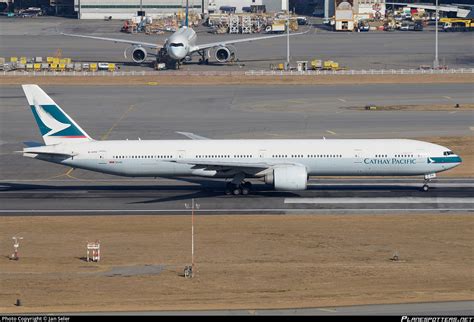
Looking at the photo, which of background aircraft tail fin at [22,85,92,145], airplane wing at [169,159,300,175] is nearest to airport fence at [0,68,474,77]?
background aircraft tail fin at [22,85,92,145]

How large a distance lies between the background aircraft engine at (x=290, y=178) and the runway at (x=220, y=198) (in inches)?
45.4

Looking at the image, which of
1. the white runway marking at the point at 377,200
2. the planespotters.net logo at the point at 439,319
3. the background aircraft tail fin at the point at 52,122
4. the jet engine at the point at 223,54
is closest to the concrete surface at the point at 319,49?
the jet engine at the point at 223,54

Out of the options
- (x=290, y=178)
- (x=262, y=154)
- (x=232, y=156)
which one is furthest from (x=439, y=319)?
(x=232, y=156)

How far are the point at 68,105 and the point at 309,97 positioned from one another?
28752mm

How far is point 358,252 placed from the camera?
189ft

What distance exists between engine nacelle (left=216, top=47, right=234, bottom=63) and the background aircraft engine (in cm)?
8358

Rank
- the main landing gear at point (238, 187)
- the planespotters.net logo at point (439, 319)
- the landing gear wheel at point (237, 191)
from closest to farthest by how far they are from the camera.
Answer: the planespotters.net logo at point (439, 319) → the main landing gear at point (238, 187) → the landing gear wheel at point (237, 191)

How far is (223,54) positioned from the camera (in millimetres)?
154875

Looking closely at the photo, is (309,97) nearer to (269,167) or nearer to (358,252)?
(269,167)

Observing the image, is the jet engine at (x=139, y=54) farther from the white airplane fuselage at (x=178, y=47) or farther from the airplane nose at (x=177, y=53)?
the airplane nose at (x=177, y=53)

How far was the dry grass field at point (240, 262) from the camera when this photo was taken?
4769cm

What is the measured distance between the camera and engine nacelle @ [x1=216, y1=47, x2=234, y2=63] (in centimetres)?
15425

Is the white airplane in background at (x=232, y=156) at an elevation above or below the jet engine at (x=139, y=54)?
below

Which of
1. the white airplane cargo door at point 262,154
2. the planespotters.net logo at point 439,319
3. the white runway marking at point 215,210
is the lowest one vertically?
the white runway marking at point 215,210
